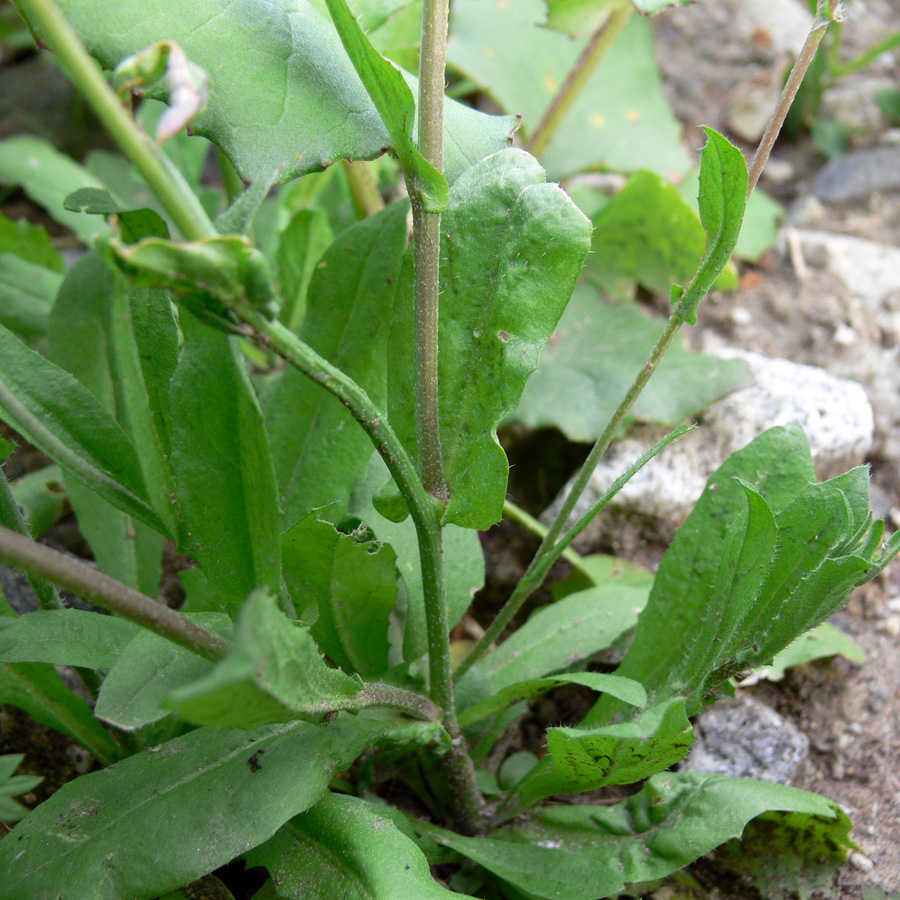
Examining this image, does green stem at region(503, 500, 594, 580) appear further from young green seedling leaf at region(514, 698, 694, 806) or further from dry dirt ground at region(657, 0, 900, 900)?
young green seedling leaf at region(514, 698, 694, 806)

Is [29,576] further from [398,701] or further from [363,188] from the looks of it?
[363,188]

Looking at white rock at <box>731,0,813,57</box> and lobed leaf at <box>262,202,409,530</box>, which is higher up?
white rock at <box>731,0,813,57</box>

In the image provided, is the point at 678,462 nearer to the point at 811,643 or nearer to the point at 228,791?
the point at 811,643

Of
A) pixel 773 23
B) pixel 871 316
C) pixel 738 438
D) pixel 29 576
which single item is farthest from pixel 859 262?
pixel 29 576

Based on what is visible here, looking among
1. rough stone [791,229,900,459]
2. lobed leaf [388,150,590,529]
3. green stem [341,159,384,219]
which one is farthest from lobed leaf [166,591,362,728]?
rough stone [791,229,900,459]

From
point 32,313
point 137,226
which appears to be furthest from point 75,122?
point 137,226

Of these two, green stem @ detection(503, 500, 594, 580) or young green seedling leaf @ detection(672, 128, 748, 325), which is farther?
green stem @ detection(503, 500, 594, 580)
